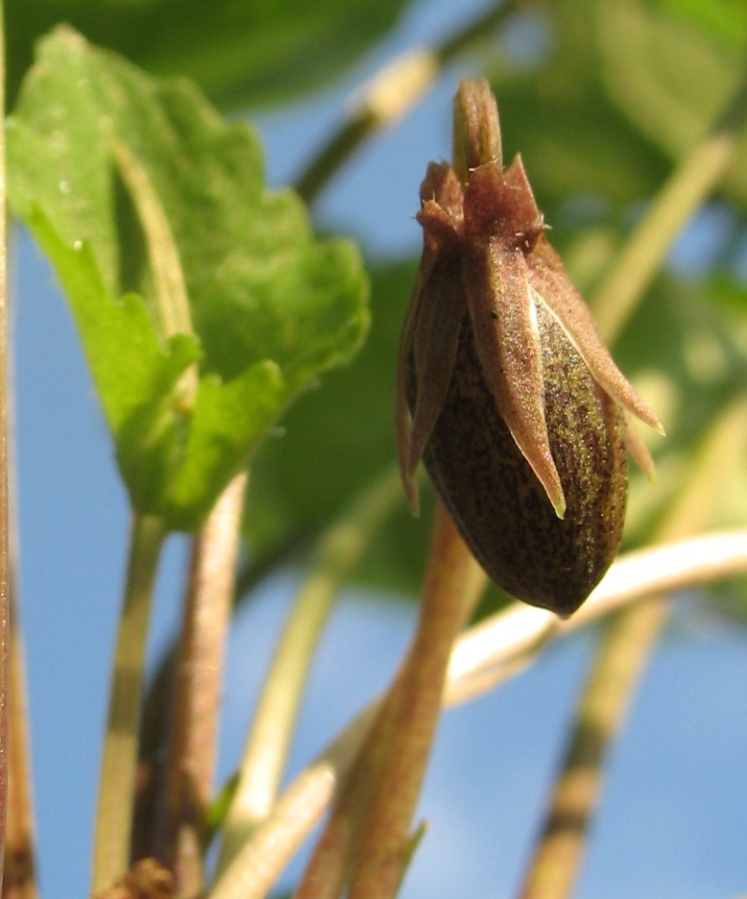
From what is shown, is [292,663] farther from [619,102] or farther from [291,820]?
[619,102]

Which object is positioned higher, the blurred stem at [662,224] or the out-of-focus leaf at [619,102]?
the blurred stem at [662,224]

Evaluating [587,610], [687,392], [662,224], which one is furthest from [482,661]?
[687,392]

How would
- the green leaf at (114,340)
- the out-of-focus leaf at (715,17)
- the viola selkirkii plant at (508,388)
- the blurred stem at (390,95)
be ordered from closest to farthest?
the viola selkirkii plant at (508,388)
the green leaf at (114,340)
the blurred stem at (390,95)
the out-of-focus leaf at (715,17)

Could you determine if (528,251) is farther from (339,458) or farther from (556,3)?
(556,3)

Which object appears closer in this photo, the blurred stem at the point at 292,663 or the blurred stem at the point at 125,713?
the blurred stem at the point at 125,713

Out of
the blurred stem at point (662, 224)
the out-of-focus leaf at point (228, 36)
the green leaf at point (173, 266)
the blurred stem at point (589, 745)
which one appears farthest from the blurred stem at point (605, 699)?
the out-of-focus leaf at point (228, 36)

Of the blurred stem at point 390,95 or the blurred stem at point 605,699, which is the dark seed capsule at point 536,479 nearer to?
the blurred stem at point 605,699
